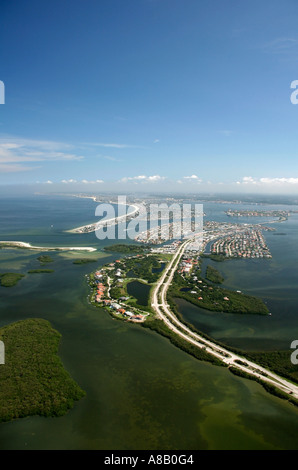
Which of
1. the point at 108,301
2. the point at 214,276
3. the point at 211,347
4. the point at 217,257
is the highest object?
the point at 217,257

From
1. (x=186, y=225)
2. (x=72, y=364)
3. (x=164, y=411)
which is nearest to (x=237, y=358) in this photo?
(x=164, y=411)

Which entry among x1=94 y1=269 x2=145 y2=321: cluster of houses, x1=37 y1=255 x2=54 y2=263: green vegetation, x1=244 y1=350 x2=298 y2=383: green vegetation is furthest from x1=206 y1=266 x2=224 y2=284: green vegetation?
x1=37 y1=255 x2=54 y2=263: green vegetation

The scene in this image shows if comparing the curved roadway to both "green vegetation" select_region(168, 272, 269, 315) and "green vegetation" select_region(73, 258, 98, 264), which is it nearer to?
"green vegetation" select_region(168, 272, 269, 315)

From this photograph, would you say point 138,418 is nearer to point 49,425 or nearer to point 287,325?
point 49,425

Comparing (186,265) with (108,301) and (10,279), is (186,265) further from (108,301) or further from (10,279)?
(10,279)

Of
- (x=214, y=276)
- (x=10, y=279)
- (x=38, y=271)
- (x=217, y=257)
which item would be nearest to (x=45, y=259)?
(x=38, y=271)

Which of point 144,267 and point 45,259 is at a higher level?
point 45,259
